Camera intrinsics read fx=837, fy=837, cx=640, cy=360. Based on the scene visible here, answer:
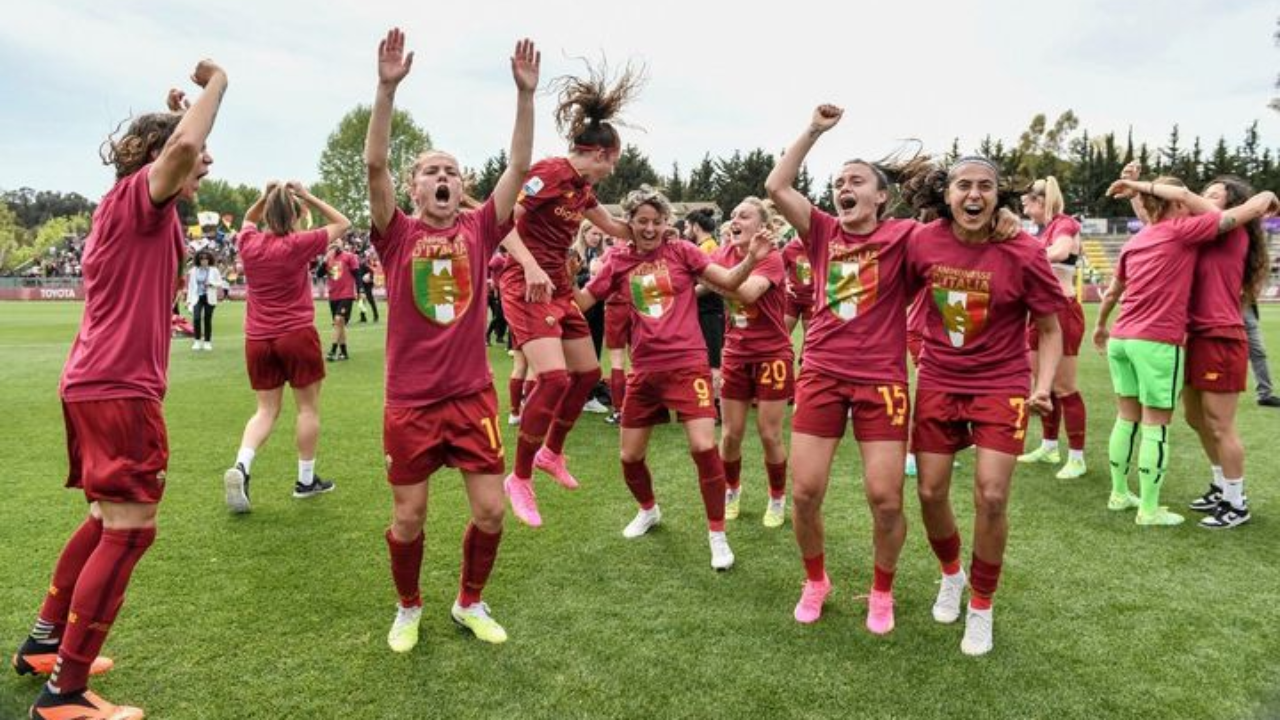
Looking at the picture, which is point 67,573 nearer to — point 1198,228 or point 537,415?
point 537,415

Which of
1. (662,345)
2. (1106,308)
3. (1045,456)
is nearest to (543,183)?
(662,345)

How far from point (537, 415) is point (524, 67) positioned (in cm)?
282

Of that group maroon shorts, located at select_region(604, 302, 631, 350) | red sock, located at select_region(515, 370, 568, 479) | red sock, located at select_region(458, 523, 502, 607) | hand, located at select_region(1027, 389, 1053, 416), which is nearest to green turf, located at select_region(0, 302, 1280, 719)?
red sock, located at select_region(458, 523, 502, 607)

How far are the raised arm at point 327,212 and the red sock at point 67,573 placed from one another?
116 inches

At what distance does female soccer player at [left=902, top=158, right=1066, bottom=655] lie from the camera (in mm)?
3857

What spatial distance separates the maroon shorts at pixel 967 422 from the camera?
3848mm

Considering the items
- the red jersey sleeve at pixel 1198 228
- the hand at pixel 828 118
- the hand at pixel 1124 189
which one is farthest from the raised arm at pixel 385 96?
the red jersey sleeve at pixel 1198 228

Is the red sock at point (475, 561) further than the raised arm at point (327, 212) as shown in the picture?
No

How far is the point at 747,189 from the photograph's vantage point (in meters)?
66.9

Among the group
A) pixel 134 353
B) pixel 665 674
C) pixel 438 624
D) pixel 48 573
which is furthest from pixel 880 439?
pixel 48 573

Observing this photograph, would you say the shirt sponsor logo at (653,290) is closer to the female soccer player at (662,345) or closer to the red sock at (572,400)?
the female soccer player at (662,345)

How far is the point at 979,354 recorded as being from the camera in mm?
3984

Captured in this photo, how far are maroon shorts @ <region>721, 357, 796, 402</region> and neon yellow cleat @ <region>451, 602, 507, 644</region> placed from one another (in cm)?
236

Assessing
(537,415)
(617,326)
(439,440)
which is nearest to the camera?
(439,440)
